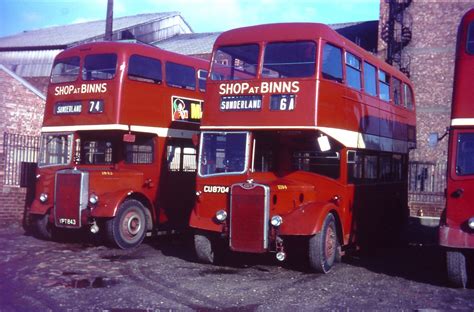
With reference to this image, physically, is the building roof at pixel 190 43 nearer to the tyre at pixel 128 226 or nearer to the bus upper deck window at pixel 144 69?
the bus upper deck window at pixel 144 69

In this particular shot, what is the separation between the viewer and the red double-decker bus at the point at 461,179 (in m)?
7.72

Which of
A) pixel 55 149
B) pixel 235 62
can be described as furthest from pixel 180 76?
pixel 235 62

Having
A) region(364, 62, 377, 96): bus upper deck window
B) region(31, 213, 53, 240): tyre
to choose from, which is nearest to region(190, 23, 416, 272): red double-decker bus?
region(364, 62, 377, 96): bus upper deck window

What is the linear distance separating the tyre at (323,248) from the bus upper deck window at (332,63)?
2.23 m

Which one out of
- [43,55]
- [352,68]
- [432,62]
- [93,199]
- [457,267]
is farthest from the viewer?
[43,55]

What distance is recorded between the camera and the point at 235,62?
32.6 feet

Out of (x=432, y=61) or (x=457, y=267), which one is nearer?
(x=457, y=267)

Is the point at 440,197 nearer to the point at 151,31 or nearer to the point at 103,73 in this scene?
the point at 103,73

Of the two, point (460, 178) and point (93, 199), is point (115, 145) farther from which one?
point (460, 178)

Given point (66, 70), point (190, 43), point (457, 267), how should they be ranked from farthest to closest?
1. point (190, 43)
2. point (66, 70)
3. point (457, 267)

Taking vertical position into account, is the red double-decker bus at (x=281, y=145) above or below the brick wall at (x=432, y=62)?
below

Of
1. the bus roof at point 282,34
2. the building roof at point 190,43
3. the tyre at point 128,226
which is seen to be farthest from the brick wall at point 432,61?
the tyre at point 128,226

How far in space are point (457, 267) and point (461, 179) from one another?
1.17m

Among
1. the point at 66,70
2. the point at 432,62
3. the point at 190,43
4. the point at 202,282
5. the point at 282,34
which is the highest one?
the point at 190,43
